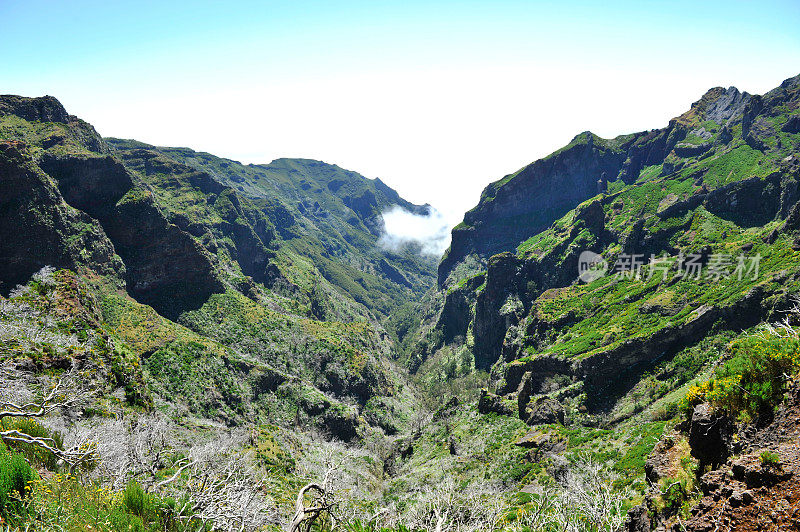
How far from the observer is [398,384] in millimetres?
144125

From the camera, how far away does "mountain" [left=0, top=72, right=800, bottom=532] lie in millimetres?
9633

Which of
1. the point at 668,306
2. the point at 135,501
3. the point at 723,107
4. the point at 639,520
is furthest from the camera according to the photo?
the point at 723,107

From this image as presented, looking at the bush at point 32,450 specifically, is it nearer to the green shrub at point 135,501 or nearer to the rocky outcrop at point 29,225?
the green shrub at point 135,501

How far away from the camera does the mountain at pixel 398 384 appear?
9.63m

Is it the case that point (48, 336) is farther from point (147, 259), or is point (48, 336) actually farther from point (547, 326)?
point (547, 326)

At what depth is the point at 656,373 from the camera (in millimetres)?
65000

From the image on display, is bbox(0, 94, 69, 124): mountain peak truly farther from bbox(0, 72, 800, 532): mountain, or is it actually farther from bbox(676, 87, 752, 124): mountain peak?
bbox(676, 87, 752, 124): mountain peak

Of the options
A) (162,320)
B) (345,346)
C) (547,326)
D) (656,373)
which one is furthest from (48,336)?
(547,326)

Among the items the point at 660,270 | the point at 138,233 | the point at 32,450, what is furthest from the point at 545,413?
the point at 138,233

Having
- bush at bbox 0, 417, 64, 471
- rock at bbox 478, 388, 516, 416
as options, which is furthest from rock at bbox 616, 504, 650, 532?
rock at bbox 478, 388, 516, 416

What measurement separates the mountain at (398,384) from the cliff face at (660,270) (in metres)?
0.68

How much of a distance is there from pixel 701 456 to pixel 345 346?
364ft

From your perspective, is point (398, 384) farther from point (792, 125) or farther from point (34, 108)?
point (792, 125)

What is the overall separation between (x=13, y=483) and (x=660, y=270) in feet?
390
